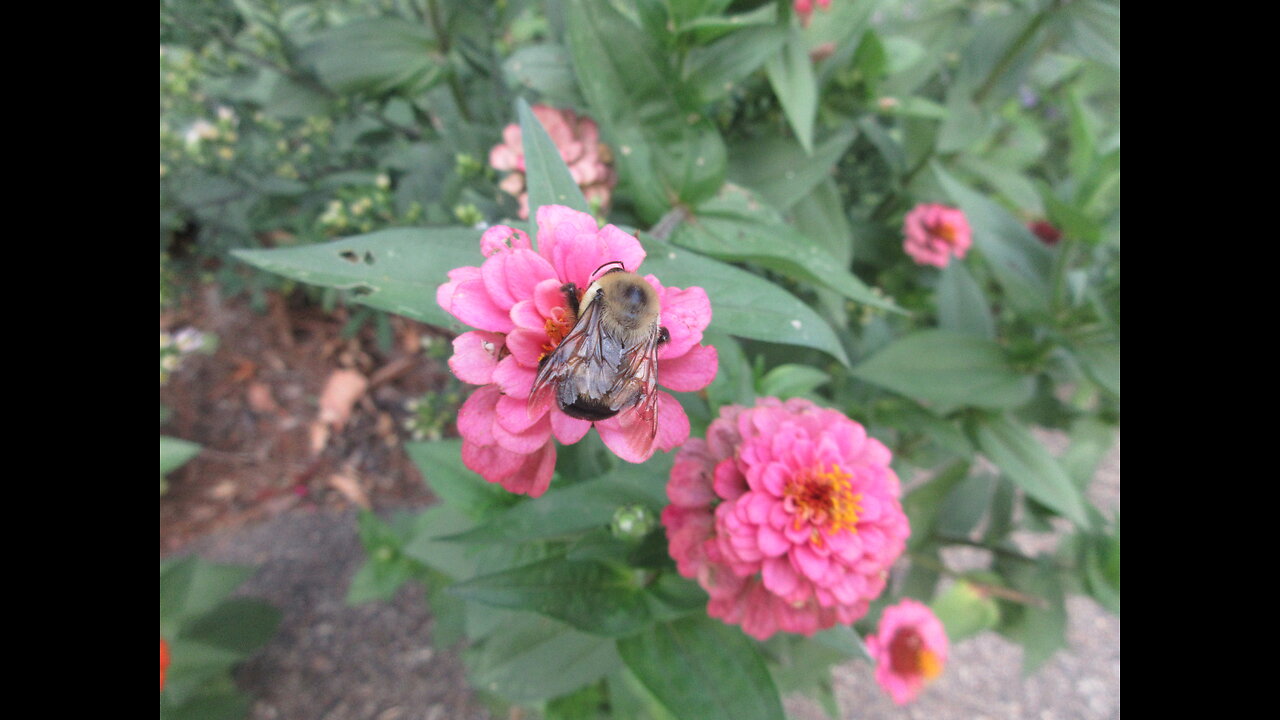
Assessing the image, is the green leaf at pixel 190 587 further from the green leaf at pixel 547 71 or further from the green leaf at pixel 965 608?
the green leaf at pixel 965 608

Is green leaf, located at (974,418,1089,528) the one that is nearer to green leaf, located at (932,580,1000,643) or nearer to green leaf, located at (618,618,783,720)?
green leaf, located at (932,580,1000,643)

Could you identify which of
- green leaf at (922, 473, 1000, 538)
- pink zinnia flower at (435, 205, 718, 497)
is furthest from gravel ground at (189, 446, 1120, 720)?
pink zinnia flower at (435, 205, 718, 497)

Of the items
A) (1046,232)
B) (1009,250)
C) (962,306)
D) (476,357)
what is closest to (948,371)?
(962,306)

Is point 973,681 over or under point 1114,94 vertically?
under

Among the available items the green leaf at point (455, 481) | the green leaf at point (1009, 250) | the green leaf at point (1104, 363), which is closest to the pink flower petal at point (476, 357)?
the green leaf at point (455, 481)

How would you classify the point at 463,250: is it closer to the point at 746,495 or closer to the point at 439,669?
the point at 746,495
